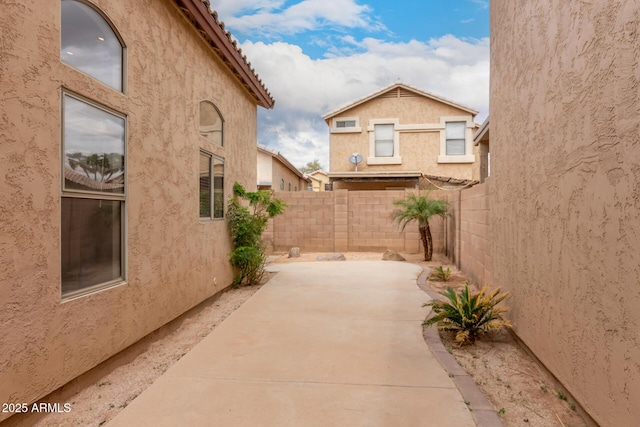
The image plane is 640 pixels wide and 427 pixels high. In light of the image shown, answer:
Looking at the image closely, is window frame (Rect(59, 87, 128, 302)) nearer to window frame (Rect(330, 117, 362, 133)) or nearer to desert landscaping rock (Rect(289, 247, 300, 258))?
desert landscaping rock (Rect(289, 247, 300, 258))

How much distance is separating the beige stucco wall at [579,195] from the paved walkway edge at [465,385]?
26.8 inches

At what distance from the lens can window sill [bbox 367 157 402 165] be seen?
17.9 metres

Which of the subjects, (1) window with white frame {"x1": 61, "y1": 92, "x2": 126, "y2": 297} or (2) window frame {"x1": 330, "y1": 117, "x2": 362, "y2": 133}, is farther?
(2) window frame {"x1": 330, "y1": 117, "x2": 362, "y2": 133}

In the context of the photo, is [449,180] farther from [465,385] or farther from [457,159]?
[465,385]

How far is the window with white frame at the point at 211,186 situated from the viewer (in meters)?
6.22

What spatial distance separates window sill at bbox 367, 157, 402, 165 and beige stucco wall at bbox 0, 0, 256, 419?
11698mm

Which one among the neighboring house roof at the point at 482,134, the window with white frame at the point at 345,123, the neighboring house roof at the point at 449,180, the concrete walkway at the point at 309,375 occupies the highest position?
the window with white frame at the point at 345,123

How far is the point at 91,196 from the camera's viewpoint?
3512 mm

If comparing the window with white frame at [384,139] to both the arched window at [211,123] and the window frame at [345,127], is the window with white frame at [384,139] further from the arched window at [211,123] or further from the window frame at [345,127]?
the arched window at [211,123]

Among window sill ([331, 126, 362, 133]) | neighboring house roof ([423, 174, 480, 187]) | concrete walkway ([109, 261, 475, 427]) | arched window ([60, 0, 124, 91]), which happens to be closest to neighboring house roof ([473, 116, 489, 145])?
concrete walkway ([109, 261, 475, 427])

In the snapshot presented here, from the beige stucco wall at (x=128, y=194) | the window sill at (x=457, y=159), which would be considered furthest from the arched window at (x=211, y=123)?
the window sill at (x=457, y=159)

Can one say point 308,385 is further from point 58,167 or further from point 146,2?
point 146,2

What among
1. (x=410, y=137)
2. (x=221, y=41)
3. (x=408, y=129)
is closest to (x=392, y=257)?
(x=221, y=41)

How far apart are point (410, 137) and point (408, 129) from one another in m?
0.41
